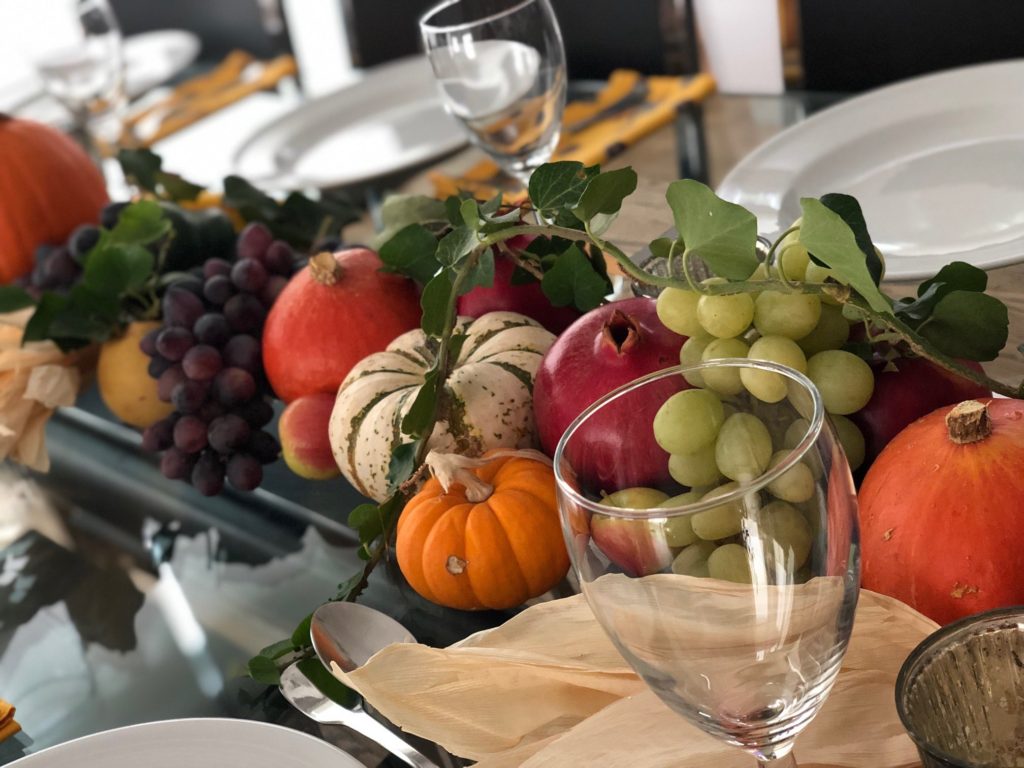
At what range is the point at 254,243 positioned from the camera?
35.3 inches

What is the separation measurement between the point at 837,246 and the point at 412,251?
1.21ft

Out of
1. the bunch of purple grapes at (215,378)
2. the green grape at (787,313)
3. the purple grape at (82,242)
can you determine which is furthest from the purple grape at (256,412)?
the green grape at (787,313)

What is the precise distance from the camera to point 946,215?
0.79 metres

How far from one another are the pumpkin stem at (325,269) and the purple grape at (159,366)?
0.14m

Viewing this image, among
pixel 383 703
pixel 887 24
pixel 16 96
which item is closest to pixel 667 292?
pixel 383 703

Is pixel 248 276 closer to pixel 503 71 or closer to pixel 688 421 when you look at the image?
pixel 503 71

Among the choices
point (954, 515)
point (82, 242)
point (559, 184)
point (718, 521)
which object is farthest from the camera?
point (82, 242)

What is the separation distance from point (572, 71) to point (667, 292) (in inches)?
52.9

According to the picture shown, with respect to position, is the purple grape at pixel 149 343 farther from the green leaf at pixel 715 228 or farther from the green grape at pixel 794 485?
the green grape at pixel 794 485

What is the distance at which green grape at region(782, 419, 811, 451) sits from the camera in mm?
362

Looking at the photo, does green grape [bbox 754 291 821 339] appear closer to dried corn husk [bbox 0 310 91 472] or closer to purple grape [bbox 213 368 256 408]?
purple grape [bbox 213 368 256 408]

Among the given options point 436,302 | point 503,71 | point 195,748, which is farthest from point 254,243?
point 195,748

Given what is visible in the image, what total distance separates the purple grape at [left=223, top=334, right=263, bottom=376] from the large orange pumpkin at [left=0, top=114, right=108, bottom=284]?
0.46 meters

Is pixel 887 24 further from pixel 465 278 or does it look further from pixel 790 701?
pixel 790 701
